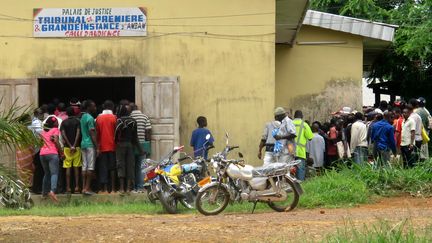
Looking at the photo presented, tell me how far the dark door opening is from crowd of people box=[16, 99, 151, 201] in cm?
389

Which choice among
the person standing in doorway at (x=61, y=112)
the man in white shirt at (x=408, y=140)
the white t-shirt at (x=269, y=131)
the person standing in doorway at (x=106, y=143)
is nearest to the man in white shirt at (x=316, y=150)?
the man in white shirt at (x=408, y=140)

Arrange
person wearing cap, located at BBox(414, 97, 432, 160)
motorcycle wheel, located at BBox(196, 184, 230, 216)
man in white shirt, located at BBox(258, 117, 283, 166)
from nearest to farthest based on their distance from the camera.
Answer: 1. motorcycle wheel, located at BBox(196, 184, 230, 216)
2. man in white shirt, located at BBox(258, 117, 283, 166)
3. person wearing cap, located at BBox(414, 97, 432, 160)

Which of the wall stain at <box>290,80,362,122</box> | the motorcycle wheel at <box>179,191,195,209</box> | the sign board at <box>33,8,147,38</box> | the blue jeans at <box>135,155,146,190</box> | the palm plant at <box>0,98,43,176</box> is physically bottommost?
the motorcycle wheel at <box>179,191,195,209</box>

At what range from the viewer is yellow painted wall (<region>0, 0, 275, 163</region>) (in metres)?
13.8

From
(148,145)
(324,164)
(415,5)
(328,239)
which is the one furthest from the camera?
(415,5)

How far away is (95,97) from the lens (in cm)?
1795

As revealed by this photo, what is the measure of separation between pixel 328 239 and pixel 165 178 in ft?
16.5

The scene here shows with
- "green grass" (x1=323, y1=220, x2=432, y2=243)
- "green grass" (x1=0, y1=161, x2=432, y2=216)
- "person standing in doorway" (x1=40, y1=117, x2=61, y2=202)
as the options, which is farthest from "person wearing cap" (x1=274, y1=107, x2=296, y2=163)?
"green grass" (x1=323, y1=220, x2=432, y2=243)

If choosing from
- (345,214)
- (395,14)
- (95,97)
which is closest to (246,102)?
(345,214)

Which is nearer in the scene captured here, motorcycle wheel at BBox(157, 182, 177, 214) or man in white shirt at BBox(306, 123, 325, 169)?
motorcycle wheel at BBox(157, 182, 177, 214)

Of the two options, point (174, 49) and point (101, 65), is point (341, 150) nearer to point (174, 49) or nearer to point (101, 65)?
point (174, 49)

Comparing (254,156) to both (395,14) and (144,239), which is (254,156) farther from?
(395,14)

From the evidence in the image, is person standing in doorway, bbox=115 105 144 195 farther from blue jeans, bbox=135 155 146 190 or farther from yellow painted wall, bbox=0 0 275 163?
yellow painted wall, bbox=0 0 275 163

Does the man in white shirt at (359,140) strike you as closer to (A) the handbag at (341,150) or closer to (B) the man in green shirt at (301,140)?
(A) the handbag at (341,150)
